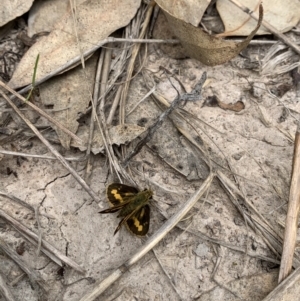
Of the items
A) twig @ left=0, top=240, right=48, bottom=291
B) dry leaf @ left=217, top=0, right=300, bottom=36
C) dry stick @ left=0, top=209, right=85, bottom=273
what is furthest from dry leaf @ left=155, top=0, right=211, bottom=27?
twig @ left=0, top=240, right=48, bottom=291

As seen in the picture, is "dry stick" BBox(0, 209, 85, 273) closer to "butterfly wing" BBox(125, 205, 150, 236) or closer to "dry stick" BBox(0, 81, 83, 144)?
"butterfly wing" BBox(125, 205, 150, 236)

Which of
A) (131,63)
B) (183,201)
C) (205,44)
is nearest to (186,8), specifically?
(205,44)

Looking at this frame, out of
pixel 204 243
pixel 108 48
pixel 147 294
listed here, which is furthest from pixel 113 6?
pixel 147 294

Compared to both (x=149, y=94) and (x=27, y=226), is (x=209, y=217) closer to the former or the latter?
(x=149, y=94)

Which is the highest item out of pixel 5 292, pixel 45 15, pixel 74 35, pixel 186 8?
pixel 45 15

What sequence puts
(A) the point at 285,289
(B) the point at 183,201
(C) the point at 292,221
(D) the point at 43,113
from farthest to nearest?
(D) the point at 43,113 < (B) the point at 183,201 < (C) the point at 292,221 < (A) the point at 285,289

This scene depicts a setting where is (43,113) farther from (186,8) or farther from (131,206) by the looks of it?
(186,8)

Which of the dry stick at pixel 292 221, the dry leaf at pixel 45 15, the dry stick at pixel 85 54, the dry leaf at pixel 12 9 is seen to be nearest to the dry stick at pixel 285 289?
the dry stick at pixel 292 221

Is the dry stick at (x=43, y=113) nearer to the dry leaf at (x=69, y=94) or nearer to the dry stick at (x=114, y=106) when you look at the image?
the dry leaf at (x=69, y=94)
